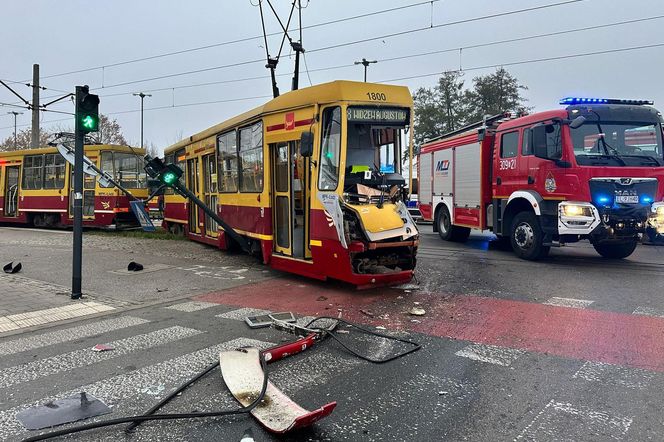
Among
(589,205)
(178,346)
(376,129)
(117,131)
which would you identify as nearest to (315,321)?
(178,346)

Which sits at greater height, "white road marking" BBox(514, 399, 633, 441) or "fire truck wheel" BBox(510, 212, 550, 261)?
"fire truck wheel" BBox(510, 212, 550, 261)

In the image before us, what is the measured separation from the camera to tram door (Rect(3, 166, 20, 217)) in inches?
858

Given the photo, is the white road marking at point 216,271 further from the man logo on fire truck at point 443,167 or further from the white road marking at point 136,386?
the man logo on fire truck at point 443,167

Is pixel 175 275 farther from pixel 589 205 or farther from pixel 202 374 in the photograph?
pixel 589 205

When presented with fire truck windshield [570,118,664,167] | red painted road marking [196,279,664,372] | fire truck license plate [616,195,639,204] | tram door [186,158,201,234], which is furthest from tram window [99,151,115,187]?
fire truck license plate [616,195,639,204]

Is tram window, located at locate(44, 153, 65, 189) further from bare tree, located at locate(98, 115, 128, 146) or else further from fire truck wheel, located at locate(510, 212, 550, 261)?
bare tree, located at locate(98, 115, 128, 146)

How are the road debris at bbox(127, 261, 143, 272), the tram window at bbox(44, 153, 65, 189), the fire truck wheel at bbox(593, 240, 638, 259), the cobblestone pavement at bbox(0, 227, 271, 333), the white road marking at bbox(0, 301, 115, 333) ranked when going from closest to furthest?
the white road marking at bbox(0, 301, 115, 333)
the cobblestone pavement at bbox(0, 227, 271, 333)
the road debris at bbox(127, 261, 143, 272)
the fire truck wheel at bbox(593, 240, 638, 259)
the tram window at bbox(44, 153, 65, 189)

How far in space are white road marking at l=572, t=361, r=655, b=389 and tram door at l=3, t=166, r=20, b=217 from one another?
23.6 m

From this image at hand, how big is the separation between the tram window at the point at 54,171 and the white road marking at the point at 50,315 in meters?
14.3

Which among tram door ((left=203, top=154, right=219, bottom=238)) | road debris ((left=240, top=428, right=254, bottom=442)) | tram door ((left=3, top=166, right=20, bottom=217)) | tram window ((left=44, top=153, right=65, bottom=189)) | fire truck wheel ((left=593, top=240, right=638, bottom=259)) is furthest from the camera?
tram door ((left=3, top=166, right=20, bottom=217))

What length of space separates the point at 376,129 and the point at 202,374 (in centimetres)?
528

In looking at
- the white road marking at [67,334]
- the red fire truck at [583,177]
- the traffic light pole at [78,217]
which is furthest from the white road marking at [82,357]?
the red fire truck at [583,177]

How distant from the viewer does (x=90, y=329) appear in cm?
609

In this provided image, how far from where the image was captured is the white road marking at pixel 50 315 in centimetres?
638
